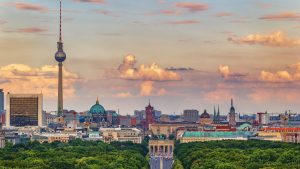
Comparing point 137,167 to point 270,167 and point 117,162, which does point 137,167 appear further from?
point 270,167

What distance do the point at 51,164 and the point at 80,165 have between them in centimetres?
355

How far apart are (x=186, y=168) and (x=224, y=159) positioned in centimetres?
1107

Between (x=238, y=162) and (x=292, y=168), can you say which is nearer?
(x=292, y=168)

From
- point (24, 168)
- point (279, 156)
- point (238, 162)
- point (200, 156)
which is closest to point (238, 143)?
point (200, 156)

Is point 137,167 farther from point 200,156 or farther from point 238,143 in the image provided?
point 238,143

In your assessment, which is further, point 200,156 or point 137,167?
point 200,156

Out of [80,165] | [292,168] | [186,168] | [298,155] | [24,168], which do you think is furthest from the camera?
[186,168]

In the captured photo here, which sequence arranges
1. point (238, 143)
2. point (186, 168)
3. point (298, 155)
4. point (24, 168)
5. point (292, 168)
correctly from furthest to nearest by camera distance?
point (238, 143)
point (186, 168)
point (298, 155)
point (24, 168)
point (292, 168)

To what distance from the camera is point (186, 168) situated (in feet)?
461

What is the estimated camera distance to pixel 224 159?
428 ft

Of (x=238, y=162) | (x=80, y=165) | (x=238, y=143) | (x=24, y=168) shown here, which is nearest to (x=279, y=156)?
(x=238, y=162)

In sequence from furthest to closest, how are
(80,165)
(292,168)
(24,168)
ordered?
1. (80,165)
2. (24,168)
3. (292,168)

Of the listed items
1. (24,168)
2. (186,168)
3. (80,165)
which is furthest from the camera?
(186,168)

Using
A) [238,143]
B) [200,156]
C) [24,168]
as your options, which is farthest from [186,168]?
[238,143]
